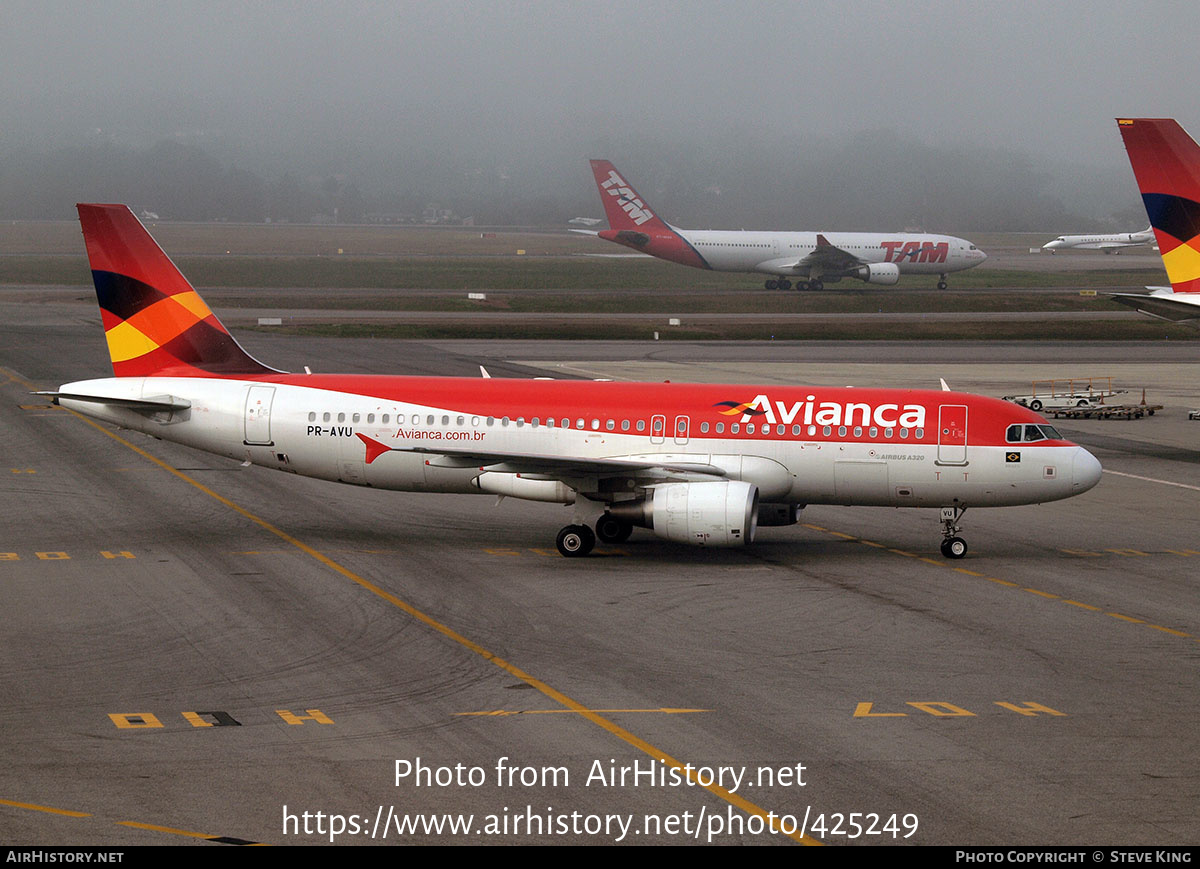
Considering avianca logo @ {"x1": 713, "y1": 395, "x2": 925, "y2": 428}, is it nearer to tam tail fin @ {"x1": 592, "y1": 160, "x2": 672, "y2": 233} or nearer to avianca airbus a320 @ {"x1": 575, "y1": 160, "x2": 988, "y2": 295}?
avianca airbus a320 @ {"x1": 575, "y1": 160, "x2": 988, "y2": 295}

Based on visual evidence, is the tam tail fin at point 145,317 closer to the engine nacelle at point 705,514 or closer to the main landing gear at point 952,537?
the engine nacelle at point 705,514

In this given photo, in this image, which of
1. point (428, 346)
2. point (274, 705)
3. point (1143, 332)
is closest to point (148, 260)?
point (274, 705)

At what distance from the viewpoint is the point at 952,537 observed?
32.2 metres

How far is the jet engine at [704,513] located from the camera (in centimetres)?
2970

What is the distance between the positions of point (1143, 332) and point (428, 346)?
156ft

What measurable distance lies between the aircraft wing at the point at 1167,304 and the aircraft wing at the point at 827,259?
78826 millimetres

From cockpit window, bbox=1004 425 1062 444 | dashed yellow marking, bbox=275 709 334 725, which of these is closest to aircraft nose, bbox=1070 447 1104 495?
cockpit window, bbox=1004 425 1062 444

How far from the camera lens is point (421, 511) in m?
37.9

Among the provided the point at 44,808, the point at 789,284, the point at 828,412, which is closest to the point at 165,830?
the point at 44,808

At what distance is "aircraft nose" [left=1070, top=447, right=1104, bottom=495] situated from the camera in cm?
3170

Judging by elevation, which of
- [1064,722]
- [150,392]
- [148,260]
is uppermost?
[148,260]

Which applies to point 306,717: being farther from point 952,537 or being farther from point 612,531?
point 952,537

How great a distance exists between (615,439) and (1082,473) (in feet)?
36.2
